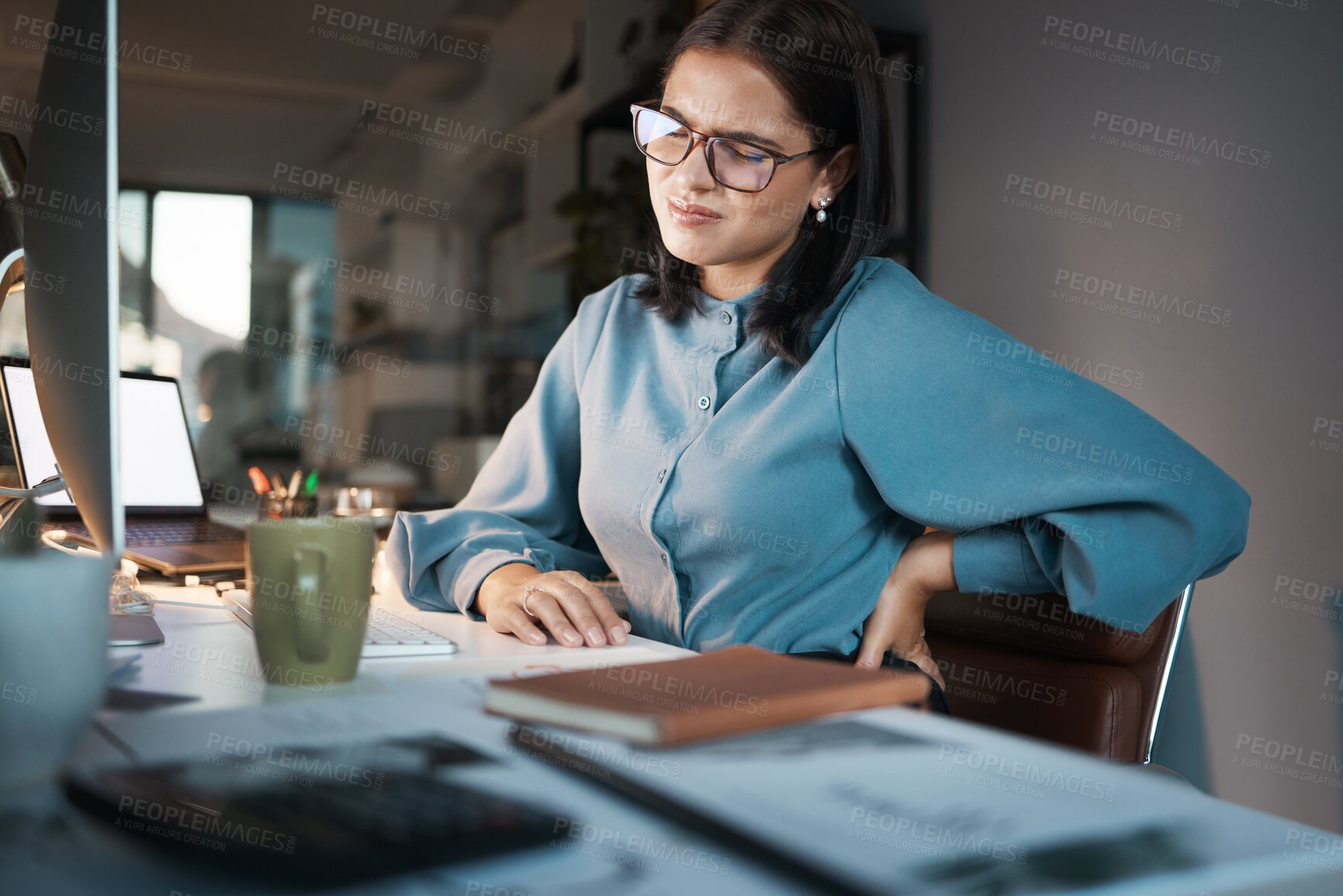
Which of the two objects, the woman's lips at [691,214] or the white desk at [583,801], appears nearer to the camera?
the white desk at [583,801]

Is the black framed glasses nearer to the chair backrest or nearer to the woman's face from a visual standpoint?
the woman's face

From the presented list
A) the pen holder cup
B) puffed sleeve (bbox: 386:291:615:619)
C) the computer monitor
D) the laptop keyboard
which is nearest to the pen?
the pen holder cup

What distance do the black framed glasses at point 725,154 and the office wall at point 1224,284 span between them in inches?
38.6

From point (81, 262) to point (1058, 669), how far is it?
99 cm

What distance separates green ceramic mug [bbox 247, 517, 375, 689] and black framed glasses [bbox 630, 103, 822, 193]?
0.67 meters

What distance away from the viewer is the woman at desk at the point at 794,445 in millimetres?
972

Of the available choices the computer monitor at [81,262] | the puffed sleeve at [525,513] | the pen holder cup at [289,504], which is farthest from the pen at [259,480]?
the computer monitor at [81,262]

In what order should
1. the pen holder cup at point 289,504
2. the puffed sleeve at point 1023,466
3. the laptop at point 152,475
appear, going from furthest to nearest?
the pen holder cup at point 289,504, the laptop at point 152,475, the puffed sleeve at point 1023,466

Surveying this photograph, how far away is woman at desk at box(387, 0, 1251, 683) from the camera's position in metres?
0.97

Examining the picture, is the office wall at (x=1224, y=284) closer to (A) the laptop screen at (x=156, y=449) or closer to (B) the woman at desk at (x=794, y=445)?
(B) the woman at desk at (x=794, y=445)

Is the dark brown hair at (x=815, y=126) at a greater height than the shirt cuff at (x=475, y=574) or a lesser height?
greater

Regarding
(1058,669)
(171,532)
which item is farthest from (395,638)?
(171,532)

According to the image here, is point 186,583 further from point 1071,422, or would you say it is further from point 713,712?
point 1071,422

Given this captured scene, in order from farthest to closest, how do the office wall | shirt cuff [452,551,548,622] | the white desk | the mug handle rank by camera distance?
the office wall
shirt cuff [452,551,548,622]
the mug handle
the white desk
